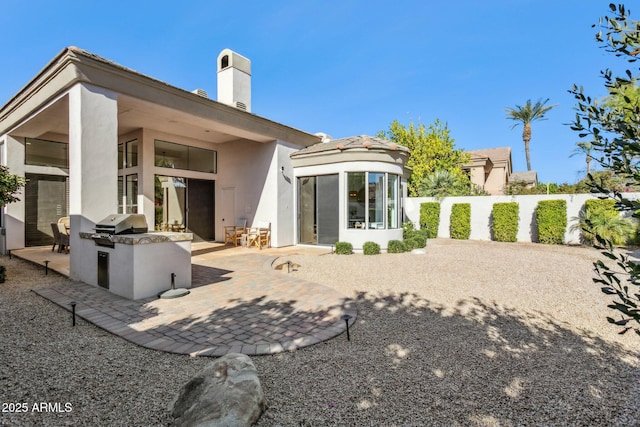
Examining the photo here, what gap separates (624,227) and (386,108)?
2033 centimetres

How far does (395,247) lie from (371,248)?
3.34 feet

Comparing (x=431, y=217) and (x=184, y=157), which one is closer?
(x=184, y=157)

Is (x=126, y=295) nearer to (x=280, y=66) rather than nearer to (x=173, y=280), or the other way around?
(x=173, y=280)

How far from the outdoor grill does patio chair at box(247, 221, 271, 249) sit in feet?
18.8

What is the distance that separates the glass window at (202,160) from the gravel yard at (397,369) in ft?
26.8

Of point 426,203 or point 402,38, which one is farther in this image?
point 426,203

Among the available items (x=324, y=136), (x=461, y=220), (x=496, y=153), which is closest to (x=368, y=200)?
(x=324, y=136)

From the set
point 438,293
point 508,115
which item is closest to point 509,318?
point 438,293

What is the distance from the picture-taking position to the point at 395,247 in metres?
10.9

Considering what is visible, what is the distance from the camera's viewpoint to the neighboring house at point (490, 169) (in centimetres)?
2553

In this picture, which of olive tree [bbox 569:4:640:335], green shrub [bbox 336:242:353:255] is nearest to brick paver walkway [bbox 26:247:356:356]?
olive tree [bbox 569:4:640:335]

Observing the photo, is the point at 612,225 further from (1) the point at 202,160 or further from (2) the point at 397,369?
(1) the point at 202,160

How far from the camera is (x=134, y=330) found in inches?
164

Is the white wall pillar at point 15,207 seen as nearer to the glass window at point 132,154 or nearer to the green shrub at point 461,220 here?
the glass window at point 132,154
